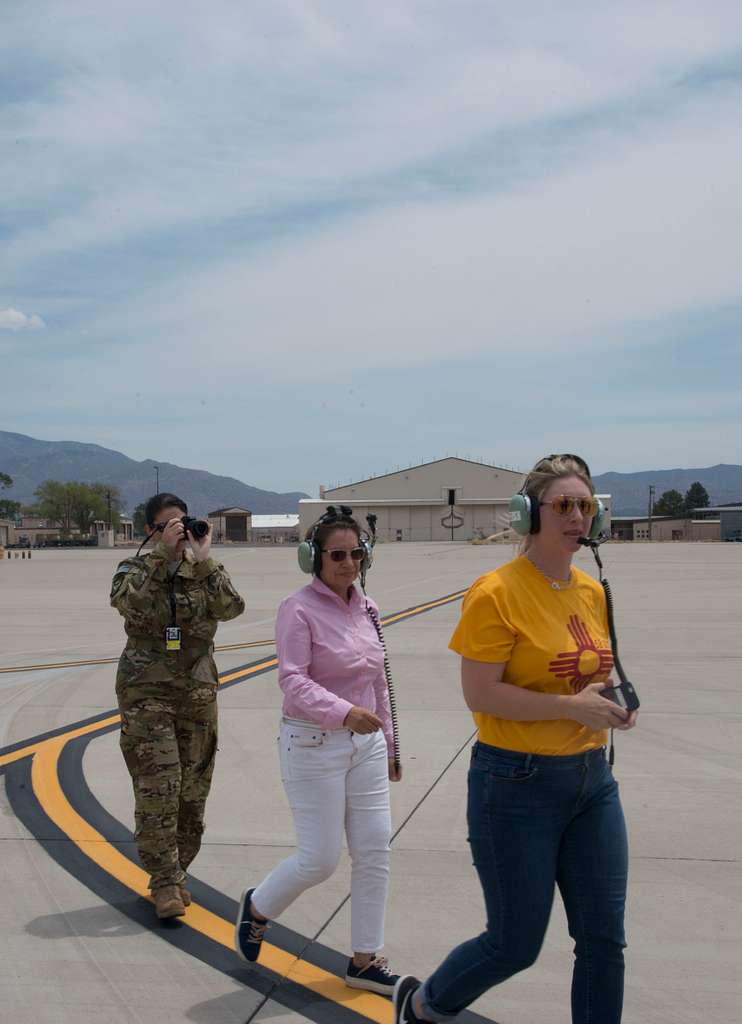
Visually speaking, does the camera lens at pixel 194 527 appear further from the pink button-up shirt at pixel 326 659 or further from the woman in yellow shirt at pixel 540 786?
the woman in yellow shirt at pixel 540 786

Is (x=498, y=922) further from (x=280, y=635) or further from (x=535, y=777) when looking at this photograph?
(x=280, y=635)

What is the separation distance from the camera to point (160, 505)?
184 inches

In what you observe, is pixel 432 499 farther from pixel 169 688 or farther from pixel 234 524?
pixel 169 688

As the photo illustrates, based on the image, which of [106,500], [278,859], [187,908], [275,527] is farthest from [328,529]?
[106,500]

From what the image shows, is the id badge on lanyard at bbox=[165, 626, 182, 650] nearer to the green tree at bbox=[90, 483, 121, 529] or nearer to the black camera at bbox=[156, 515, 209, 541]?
the black camera at bbox=[156, 515, 209, 541]

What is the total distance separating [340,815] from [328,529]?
107 centimetres

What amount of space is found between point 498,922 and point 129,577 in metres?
2.27

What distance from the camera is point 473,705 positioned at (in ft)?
9.77

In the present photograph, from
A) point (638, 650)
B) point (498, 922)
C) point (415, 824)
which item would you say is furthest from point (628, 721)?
point (638, 650)

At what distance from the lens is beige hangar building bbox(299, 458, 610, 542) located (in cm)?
10425

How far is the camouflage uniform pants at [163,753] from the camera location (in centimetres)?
436

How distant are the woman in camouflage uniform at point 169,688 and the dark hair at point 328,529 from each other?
728 millimetres

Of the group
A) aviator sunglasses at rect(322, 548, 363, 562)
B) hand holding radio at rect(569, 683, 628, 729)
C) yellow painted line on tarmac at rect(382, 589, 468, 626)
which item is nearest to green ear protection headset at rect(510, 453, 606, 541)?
hand holding radio at rect(569, 683, 628, 729)

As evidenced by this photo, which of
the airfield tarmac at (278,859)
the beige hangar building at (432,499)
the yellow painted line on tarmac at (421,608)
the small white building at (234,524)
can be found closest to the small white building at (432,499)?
the beige hangar building at (432,499)
